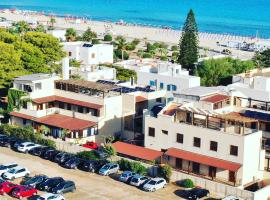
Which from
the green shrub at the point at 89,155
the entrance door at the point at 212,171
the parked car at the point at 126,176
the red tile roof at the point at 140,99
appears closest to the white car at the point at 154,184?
the parked car at the point at 126,176

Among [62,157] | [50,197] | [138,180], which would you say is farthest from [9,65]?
[50,197]

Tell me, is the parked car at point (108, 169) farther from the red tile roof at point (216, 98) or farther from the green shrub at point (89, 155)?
the red tile roof at point (216, 98)

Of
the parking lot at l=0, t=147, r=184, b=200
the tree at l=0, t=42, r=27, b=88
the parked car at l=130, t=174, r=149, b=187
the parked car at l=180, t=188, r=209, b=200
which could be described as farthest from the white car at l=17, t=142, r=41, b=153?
the parked car at l=180, t=188, r=209, b=200

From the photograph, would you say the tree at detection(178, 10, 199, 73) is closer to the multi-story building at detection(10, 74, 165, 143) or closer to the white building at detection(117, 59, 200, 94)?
the white building at detection(117, 59, 200, 94)

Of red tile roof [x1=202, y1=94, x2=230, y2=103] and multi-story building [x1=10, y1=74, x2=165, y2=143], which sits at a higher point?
red tile roof [x1=202, y1=94, x2=230, y2=103]

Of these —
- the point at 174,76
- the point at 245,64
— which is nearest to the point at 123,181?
the point at 174,76
